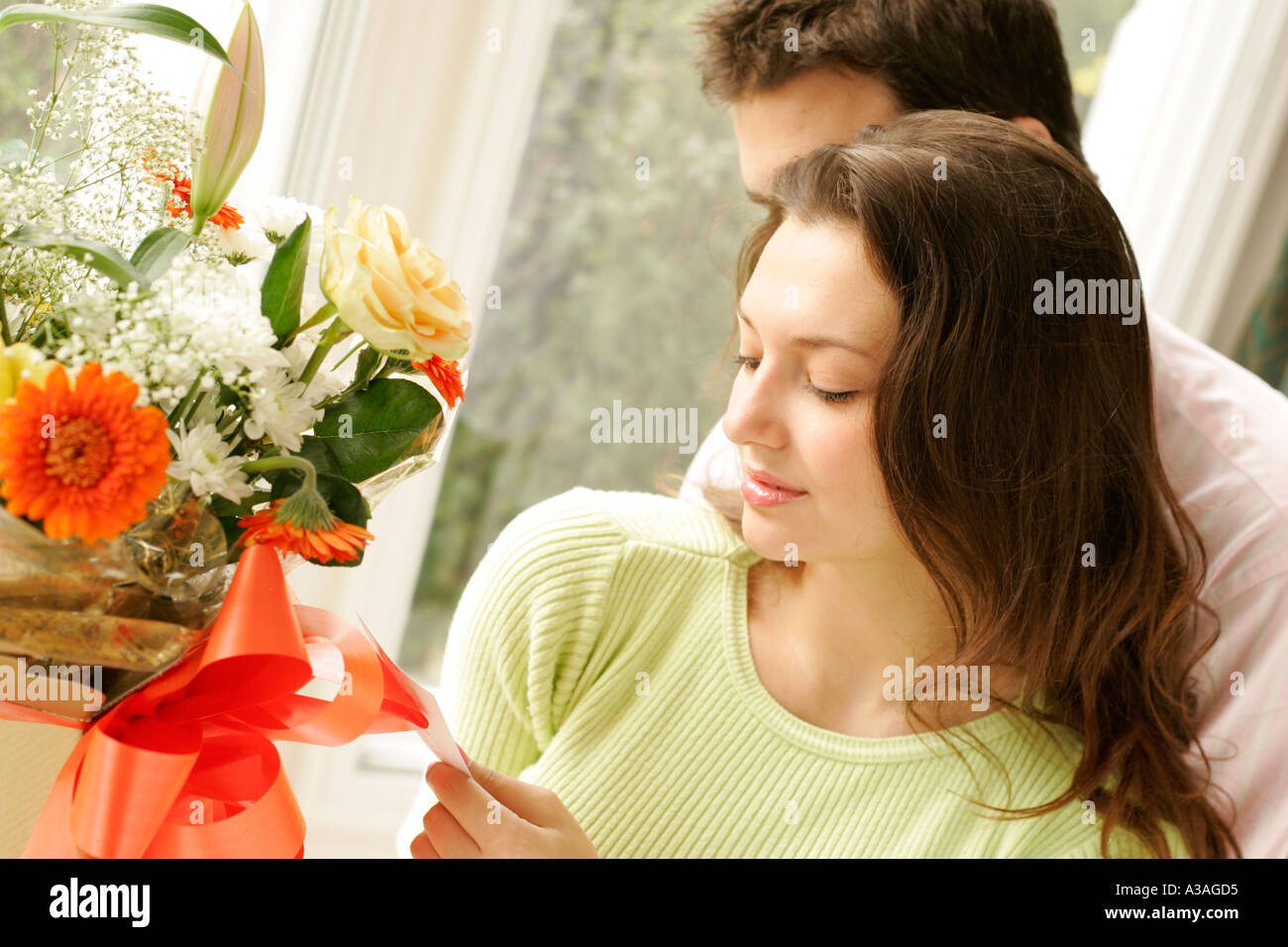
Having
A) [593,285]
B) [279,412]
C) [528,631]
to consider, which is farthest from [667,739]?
[593,285]

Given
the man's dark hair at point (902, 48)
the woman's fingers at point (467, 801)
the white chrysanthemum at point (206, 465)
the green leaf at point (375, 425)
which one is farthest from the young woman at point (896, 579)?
the white chrysanthemum at point (206, 465)

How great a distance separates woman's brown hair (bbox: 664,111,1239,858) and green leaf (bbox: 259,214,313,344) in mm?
516

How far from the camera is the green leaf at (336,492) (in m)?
0.65

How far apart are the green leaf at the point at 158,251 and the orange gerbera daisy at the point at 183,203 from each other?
5 cm

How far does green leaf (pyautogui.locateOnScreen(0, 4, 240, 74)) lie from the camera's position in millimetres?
613

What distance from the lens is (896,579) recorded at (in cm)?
114

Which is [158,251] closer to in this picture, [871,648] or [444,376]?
[444,376]

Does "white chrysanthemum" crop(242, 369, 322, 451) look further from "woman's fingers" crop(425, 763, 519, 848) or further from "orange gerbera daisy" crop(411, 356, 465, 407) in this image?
"woman's fingers" crop(425, 763, 519, 848)

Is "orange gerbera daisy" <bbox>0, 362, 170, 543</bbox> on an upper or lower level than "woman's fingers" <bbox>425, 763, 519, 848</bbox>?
upper

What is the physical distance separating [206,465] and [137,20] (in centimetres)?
25

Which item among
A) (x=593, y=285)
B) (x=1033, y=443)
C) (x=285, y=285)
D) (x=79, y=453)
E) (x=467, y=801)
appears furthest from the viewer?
(x=593, y=285)

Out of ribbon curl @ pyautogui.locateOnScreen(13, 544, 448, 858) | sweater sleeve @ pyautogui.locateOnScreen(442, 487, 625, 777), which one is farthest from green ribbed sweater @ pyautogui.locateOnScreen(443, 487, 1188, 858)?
ribbon curl @ pyautogui.locateOnScreen(13, 544, 448, 858)
